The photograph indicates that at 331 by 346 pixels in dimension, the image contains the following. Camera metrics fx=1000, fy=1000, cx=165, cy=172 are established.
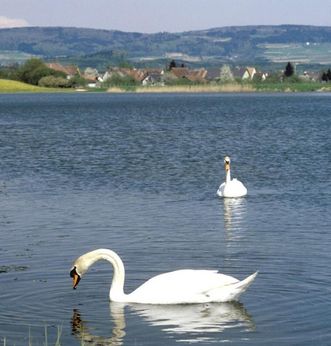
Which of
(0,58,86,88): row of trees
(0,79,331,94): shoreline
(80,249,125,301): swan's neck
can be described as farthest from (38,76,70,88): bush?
(80,249,125,301): swan's neck

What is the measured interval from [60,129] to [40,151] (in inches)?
878

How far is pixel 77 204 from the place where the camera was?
85.6 ft

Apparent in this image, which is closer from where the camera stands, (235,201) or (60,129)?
(235,201)

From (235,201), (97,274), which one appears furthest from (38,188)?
(97,274)

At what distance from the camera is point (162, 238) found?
2059 cm

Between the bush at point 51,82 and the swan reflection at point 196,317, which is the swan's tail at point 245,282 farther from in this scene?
the bush at point 51,82

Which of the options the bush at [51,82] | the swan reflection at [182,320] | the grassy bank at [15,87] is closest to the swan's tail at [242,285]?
the swan reflection at [182,320]

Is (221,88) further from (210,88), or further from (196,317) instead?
(196,317)

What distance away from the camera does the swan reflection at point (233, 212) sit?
73.3ft

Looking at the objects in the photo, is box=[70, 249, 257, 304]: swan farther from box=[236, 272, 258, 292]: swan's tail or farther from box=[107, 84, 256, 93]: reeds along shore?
box=[107, 84, 256, 93]: reeds along shore

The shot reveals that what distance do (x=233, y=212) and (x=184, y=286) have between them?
10373mm

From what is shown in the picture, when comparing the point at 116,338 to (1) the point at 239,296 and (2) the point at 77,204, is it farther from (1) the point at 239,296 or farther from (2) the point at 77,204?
(2) the point at 77,204

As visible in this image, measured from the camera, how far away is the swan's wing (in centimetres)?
1426

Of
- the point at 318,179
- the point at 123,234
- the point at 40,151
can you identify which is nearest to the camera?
the point at 123,234
